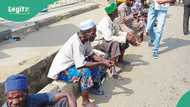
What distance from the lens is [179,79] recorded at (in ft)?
23.7

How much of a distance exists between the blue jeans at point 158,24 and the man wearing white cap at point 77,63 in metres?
3.24

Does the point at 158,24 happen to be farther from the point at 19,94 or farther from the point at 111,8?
the point at 19,94

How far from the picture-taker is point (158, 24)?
865cm

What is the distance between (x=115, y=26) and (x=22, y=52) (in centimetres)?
166

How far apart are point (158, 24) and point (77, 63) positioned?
3643 millimetres

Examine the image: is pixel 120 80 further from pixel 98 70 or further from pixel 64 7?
pixel 64 7

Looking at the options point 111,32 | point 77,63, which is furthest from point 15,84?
point 111,32

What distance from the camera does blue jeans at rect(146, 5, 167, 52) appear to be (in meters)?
8.59

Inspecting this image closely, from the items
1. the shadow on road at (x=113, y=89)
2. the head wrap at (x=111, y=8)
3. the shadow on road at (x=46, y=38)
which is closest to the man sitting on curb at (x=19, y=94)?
the shadow on road at (x=113, y=89)

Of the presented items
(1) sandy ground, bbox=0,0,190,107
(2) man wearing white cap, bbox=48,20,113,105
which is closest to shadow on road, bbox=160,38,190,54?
(1) sandy ground, bbox=0,0,190,107

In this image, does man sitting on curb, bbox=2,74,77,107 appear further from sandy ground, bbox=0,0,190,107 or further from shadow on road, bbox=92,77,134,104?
shadow on road, bbox=92,77,134,104

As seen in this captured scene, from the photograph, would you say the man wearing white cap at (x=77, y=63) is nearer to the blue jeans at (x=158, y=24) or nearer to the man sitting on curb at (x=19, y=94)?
the man sitting on curb at (x=19, y=94)

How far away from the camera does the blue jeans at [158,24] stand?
859 cm

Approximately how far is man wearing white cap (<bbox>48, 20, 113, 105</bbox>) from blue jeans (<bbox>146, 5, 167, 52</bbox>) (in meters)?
3.24
